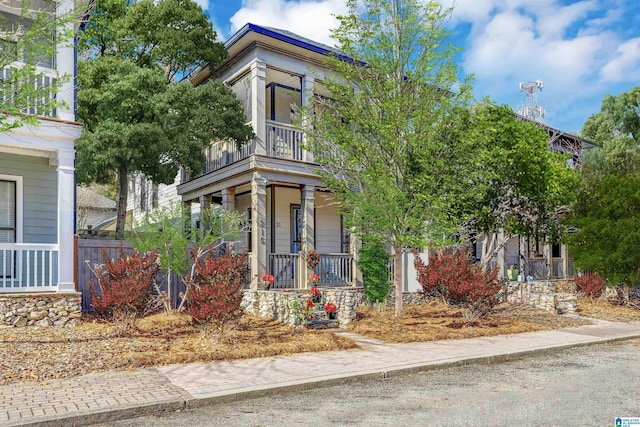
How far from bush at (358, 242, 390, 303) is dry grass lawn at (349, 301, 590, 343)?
45 centimetres

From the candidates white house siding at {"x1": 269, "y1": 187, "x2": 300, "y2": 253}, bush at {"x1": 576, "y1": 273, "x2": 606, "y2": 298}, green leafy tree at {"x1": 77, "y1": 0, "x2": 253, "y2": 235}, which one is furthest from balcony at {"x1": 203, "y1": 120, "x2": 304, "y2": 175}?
bush at {"x1": 576, "y1": 273, "x2": 606, "y2": 298}

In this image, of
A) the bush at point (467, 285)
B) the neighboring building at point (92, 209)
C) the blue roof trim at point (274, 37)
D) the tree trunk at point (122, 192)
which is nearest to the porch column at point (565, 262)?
the bush at point (467, 285)

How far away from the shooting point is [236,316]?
420 inches

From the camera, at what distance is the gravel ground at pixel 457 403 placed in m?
6.14

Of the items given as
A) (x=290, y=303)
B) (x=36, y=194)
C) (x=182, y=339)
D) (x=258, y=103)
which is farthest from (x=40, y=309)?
(x=258, y=103)

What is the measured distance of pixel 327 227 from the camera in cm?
2072

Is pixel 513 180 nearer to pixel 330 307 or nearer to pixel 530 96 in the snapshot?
pixel 330 307

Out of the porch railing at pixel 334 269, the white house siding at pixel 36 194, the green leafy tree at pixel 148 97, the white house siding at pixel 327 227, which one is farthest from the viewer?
the white house siding at pixel 327 227

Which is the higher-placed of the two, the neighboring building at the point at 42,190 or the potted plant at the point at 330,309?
the neighboring building at the point at 42,190

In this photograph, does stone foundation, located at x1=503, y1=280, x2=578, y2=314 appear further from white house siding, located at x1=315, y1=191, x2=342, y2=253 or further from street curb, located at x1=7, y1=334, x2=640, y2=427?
street curb, located at x1=7, y1=334, x2=640, y2=427

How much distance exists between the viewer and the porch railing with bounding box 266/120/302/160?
54.5 feet

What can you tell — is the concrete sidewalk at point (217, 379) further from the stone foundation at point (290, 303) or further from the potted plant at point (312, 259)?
the potted plant at point (312, 259)

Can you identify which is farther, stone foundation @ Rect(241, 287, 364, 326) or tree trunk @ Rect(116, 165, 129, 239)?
tree trunk @ Rect(116, 165, 129, 239)

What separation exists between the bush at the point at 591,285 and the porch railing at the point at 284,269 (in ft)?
36.8
